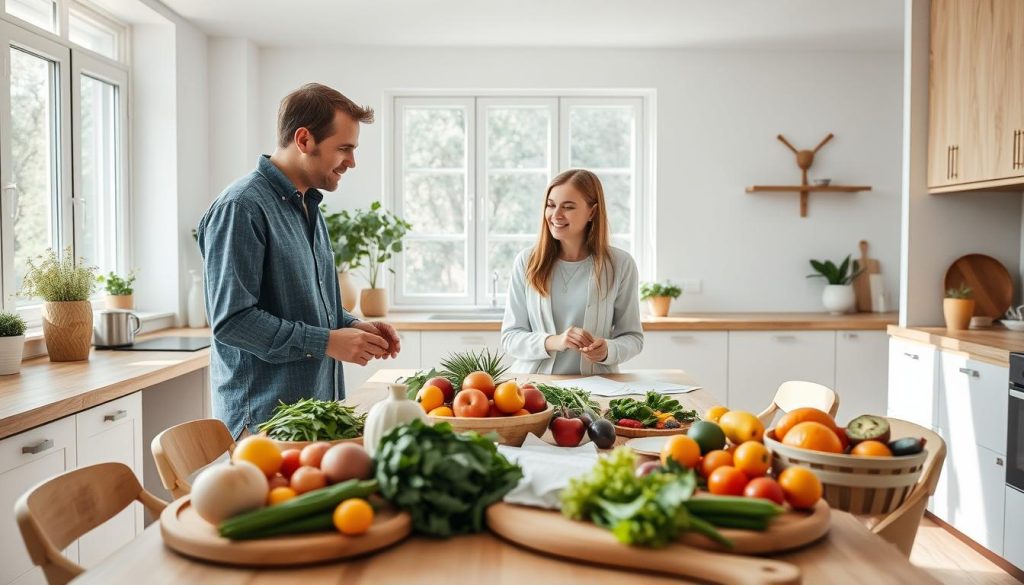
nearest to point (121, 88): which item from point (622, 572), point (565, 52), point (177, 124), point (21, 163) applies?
point (177, 124)

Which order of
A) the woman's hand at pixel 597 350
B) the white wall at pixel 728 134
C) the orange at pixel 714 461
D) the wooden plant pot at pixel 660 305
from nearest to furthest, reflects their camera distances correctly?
the orange at pixel 714 461 < the woman's hand at pixel 597 350 < the wooden plant pot at pixel 660 305 < the white wall at pixel 728 134

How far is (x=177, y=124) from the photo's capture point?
4266 mm

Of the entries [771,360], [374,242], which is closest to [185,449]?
[374,242]

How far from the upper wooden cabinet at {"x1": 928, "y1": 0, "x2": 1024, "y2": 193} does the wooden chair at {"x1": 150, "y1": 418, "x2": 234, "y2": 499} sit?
120 inches

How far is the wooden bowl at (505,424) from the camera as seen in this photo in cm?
149

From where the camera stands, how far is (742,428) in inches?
52.1

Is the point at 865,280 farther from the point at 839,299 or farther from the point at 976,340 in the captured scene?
the point at 976,340

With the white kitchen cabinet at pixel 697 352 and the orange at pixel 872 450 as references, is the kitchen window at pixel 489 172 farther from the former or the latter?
the orange at pixel 872 450

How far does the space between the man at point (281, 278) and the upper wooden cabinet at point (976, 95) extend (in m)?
2.56

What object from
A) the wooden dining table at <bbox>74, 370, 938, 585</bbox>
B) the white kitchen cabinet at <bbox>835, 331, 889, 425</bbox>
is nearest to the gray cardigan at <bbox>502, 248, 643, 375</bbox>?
the wooden dining table at <bbox>74, 370, 938, 585</bbox>

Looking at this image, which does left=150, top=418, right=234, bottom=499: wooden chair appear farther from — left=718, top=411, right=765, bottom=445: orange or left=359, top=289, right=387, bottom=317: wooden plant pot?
left=359, top=289, right=387, bottom=317: wooden plant pot

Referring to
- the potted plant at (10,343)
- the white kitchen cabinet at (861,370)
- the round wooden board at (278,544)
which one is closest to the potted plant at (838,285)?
the white kitchen cabinet at (861,370)

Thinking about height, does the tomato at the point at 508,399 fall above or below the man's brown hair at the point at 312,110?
below

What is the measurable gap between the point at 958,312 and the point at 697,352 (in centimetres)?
134
